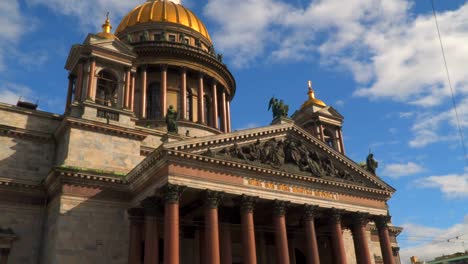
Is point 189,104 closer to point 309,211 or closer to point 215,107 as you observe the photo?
point 215,107

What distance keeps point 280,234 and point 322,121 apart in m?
18.7

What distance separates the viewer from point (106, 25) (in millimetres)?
34188

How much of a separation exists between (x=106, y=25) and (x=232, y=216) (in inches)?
707

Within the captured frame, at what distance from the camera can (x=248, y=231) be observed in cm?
2395

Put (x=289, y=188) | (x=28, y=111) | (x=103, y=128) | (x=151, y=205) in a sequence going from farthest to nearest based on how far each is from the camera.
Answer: (x=28, y=111) → (x=103, y=128) → (x=289, y=188) → (x=151, y=205)

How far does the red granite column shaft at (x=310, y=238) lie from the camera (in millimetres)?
25789

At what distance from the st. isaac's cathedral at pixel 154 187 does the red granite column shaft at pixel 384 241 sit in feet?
0.23

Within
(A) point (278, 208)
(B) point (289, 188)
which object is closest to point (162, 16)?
(B) point (289, 188)

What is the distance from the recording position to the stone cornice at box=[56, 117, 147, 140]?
2709 cm

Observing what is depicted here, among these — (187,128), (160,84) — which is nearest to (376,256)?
(187,128)

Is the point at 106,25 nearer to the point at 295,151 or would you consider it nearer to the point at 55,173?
the point at 55,173

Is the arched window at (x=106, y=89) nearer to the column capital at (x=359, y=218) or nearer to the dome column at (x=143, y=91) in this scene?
the dome column at (x=143, y=91)

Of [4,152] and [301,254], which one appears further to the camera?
[301,254]

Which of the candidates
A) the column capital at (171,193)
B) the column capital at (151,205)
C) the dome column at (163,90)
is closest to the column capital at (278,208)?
the column capital at (171,193)
